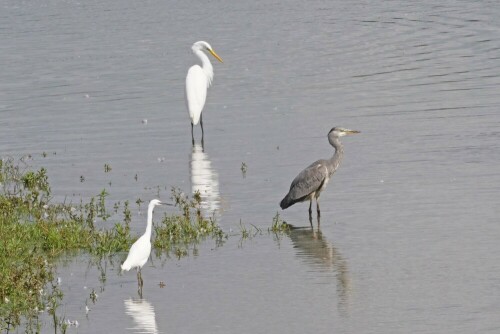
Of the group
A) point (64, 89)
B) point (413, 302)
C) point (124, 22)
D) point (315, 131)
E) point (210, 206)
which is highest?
point (124, 22)

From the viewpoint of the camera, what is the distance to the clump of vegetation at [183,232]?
12797 mm

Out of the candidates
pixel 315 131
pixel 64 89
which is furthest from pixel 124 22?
pixel 315 131

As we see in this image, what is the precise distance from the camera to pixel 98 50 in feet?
108

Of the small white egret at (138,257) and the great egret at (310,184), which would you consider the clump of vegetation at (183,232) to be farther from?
the small white egret at (138,257)

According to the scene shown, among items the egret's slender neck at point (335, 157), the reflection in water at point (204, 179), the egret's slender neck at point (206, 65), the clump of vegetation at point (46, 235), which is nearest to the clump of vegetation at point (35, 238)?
the clump of vegetation at point (46, 235)

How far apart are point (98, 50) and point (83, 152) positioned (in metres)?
14.3

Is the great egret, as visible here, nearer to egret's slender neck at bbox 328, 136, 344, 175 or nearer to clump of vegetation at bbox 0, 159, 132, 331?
egret's slender neck at bbox 328, 136, 344, 175

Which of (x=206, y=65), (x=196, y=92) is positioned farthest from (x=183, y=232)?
(x=206, y=65)

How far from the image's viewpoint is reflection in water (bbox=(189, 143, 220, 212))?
15.2m

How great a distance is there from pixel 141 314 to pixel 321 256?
2.65m

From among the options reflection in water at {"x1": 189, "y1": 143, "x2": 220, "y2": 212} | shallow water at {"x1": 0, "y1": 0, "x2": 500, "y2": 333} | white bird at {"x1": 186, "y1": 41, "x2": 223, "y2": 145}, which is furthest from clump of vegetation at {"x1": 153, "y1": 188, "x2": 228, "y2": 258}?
white bird at {"x1": 186, "y1": 41, "x2": 223, "y2": 145}

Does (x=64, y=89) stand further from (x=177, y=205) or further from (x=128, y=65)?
(x=177, y=205)

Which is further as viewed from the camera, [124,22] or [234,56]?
[124,22]

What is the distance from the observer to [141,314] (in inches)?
411
